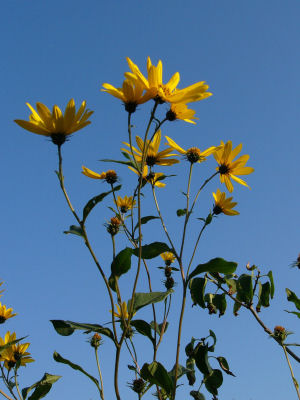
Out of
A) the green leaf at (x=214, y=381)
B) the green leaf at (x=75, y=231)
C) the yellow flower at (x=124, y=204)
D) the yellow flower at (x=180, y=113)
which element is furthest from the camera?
the yellow flower at (x=124, y=204)

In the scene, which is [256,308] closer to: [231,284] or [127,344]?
[231,284]

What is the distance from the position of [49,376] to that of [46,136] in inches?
50.6

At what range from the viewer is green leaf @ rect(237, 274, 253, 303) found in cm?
229

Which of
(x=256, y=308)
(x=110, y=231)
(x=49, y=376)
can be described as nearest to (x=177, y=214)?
(x=110, y=231)

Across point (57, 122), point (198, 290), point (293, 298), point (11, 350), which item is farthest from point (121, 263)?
point (11, 350)

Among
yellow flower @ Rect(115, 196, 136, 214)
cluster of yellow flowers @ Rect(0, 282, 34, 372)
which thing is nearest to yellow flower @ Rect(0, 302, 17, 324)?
cluster of yellow flowers @ Rect(0, 282, 34, 372)

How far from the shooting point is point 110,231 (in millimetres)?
2592

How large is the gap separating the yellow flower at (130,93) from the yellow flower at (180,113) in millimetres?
139

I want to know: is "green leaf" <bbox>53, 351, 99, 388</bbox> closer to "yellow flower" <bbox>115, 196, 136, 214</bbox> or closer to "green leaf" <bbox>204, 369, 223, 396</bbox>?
"green leaf" <bbox>204, 369, 223, 396</bbox>

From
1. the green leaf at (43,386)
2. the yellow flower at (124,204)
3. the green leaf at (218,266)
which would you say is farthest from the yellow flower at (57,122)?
the yellow flower at (124,204)

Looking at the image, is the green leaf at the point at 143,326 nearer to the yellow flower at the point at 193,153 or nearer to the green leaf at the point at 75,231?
the green leaf at the point at 75,231

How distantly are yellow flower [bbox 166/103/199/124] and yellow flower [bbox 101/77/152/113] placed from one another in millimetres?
139

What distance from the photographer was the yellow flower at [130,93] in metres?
1.97

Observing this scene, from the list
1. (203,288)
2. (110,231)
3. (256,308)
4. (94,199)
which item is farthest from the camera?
(110,231)
